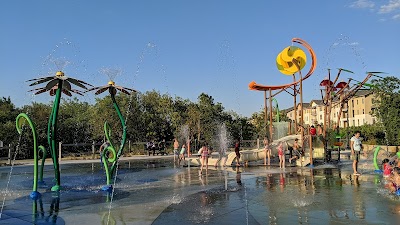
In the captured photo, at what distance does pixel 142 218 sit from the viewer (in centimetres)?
712

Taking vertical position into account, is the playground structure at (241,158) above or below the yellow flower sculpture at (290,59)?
below

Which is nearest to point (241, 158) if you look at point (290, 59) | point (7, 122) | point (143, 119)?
point (290, 59)

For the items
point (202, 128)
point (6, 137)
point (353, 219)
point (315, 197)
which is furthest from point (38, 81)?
point (202, 128)

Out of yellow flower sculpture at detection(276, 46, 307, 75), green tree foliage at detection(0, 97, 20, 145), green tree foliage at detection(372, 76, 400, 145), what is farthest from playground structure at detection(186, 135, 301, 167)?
green tree foliage at detection(0, 97, 20, 145)

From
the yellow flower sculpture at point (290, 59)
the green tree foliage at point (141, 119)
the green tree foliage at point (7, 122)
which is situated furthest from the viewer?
the green tree foliage at point (141, 119)

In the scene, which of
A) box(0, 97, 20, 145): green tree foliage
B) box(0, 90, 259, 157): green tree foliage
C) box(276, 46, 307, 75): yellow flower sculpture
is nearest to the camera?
box(276, 46, 307, 75): yellow flower sculpture

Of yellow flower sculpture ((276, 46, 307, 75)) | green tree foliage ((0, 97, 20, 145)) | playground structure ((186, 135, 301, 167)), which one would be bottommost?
playground structure ((186, 135, 301, 167))

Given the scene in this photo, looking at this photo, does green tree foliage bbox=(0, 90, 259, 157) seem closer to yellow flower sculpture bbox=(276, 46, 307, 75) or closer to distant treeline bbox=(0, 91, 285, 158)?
distant treeline bbox=(0, 91, 285, 158)

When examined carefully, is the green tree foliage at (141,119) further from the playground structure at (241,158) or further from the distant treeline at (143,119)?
the playground structure at (241,158)

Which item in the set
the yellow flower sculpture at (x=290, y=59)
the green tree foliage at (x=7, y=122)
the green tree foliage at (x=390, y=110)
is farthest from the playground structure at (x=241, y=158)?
the green tree foliage at (x=7, y=122)

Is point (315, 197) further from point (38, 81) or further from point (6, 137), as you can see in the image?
point (6, 137)

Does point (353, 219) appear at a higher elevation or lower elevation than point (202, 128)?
lower

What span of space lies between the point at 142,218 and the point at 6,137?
101 ft

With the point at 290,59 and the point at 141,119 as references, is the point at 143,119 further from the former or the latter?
the point at 290,59
